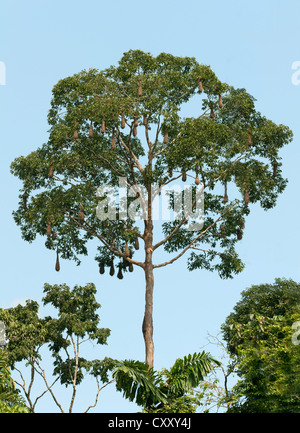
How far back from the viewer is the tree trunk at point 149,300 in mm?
26520

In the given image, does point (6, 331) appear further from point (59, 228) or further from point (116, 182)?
point (116, 182)

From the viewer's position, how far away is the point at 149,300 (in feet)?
89.8

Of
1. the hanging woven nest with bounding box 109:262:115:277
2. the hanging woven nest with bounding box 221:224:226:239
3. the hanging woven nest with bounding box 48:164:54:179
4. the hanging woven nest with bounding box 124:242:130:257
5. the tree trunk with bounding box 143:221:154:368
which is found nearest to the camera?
the tree trunk with bounding box 143:221:154:368

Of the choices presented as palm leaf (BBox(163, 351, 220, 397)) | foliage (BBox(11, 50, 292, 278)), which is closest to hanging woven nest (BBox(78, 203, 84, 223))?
foliage (BBox(11, 50, 292, 278))

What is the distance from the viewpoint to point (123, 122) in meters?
27.4

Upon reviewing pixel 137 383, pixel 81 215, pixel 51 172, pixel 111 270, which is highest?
pixel 51 172

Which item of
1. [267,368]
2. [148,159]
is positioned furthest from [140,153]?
[267,368]

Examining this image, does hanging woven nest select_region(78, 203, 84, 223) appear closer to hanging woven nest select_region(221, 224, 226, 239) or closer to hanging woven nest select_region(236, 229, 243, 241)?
hanging woven nest select_region(221, 224, 226, 239)

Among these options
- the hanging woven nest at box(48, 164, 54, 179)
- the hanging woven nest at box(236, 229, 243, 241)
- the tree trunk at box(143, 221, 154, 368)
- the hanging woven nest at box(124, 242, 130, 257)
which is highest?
the hanging woven nest at box(48, 164, 54, 179)

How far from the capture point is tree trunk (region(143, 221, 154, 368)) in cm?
2652

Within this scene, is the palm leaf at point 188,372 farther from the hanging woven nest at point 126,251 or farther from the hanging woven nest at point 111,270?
the hanging woven nest at point 111,270

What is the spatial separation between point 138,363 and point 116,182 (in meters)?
12.1

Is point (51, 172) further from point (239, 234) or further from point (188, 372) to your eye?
point (188, 372)
